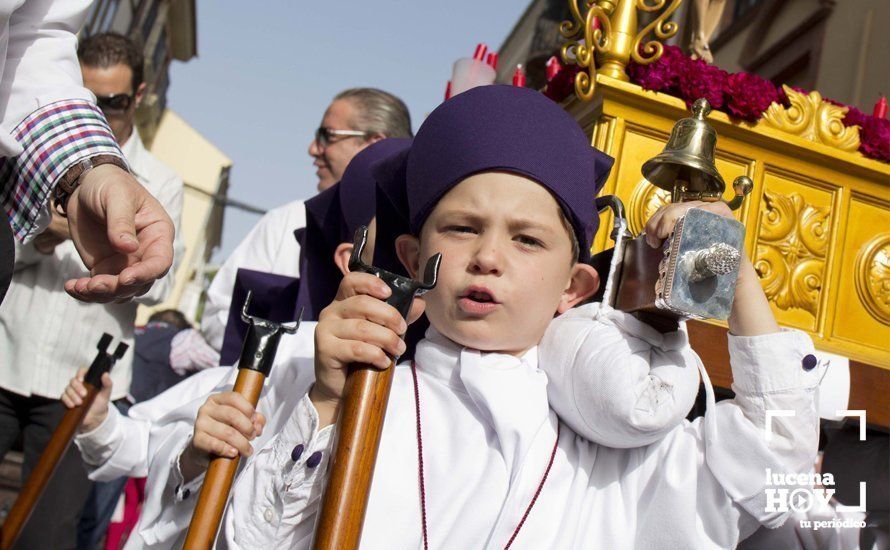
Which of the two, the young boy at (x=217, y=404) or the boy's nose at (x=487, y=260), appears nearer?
the boy's nose at (x=487, y=260)

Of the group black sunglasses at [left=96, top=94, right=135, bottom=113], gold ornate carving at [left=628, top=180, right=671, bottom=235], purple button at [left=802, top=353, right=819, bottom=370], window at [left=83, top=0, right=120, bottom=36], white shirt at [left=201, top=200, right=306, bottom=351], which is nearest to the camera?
purple button at [left=802, top=353, right=819, bottom=370]

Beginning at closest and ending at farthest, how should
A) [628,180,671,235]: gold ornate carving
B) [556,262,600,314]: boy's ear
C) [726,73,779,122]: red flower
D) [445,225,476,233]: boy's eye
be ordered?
[445,225,476,233]: boy's eye, [556,262,600,314]: boy's ear, [628,180,671,235]: gold ornate carving, [726,73,779,122]: red flower

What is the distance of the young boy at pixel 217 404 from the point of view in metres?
1.97

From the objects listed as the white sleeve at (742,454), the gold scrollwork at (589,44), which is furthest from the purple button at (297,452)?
the gold scrollwork at (589,44)

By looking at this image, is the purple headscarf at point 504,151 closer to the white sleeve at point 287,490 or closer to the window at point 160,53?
the white sleeve at point 287,490

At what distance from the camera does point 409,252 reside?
212cm

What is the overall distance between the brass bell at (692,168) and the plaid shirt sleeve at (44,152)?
110 centimetres

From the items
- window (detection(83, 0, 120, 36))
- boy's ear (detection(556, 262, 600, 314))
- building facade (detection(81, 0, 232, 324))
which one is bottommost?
boy's ear (detection(556, 262, 600, 314))

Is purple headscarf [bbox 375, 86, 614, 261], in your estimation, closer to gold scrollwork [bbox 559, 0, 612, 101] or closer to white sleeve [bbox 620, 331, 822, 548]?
white sleeve [bbox 620, 331, 822, 548]

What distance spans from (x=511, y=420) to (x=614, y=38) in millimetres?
1584

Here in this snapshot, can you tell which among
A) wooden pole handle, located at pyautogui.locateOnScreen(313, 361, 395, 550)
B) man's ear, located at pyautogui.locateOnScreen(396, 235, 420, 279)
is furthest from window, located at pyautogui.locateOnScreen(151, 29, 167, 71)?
wooden pole handle, located at pyautogui.locateOnScreen(313, 361, 395, 550)

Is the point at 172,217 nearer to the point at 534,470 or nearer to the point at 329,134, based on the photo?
the point at 329,134

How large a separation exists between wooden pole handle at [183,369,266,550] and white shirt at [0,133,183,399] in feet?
5.65

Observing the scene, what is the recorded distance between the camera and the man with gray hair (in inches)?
167
